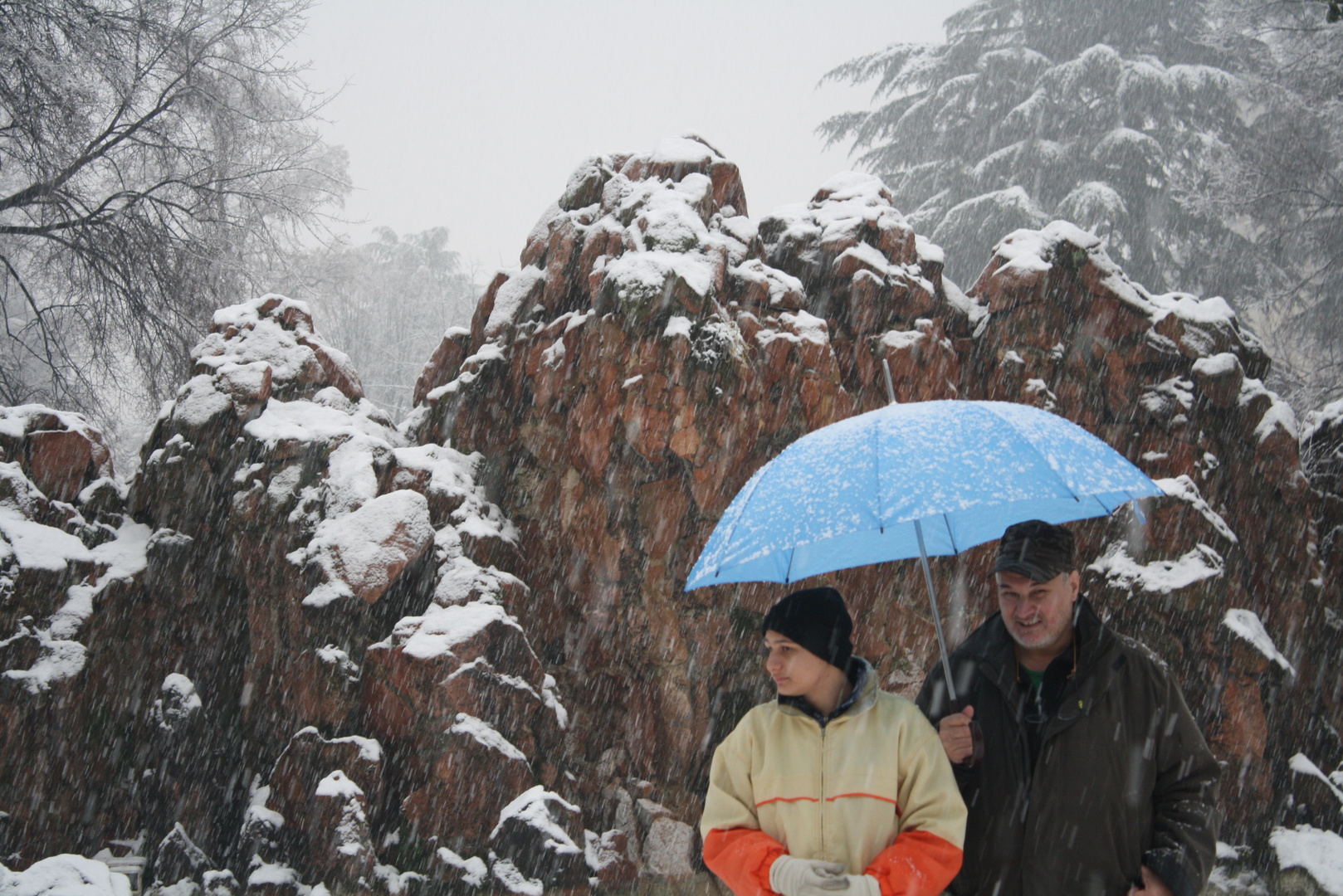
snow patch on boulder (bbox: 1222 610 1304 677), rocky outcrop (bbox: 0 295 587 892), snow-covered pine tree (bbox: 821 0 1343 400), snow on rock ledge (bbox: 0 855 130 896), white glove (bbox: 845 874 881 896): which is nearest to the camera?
white glove (bbox: 845 874 881 896)

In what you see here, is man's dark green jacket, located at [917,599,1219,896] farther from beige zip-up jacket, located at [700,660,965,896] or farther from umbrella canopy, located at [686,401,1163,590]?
umbrella canopy, located at [686,401,1163,590]

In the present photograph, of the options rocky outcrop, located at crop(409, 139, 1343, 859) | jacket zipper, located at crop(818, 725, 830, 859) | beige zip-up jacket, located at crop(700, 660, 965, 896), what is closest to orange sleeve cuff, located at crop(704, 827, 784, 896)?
beige zip-up jacket, located at crop(700, 660, 965, 896)

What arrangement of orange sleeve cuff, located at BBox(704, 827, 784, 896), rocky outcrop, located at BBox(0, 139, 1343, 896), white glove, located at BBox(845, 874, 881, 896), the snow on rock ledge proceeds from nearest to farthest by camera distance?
white glove, located at BBox(845, 874, 881, 896) → orange sleeve cuff, located at BBox(704, 827, 784, 896) → the snow on rock ledge → rocky outcrop, located at BBox(0, 139, 1343, 896)

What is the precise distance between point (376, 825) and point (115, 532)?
3.76 m

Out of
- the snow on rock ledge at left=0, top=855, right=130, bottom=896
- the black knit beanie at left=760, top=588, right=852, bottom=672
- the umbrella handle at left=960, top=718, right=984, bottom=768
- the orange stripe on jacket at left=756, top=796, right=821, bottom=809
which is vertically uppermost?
the black knit beanie at left=760, top=588, right=852, bottom=672

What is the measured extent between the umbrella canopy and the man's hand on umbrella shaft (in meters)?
0.52

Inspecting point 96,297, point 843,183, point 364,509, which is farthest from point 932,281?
point 96,297

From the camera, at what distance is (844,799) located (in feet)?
6.95

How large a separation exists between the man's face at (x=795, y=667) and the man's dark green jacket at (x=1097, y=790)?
51 centimetres

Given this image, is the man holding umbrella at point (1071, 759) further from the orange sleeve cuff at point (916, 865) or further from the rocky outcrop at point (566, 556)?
the rocky outcrop at point (566, 556)

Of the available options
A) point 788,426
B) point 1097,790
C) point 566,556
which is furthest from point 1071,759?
point 566,556

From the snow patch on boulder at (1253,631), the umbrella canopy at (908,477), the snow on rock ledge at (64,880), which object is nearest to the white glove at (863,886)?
the umbrella canopy at (908,477)

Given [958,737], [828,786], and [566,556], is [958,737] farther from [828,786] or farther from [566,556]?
[566,556]

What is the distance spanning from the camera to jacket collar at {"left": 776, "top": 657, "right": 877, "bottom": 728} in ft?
7.13
